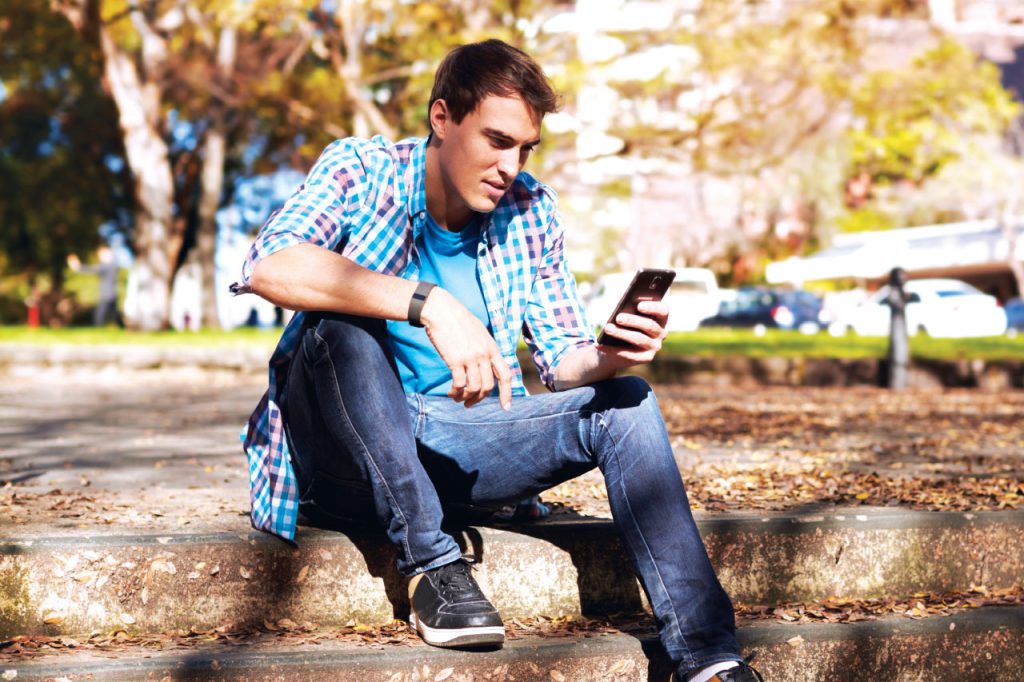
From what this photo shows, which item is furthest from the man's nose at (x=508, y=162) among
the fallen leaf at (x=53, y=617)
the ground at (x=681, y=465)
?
the fallen leaf at (x=53, y=617)

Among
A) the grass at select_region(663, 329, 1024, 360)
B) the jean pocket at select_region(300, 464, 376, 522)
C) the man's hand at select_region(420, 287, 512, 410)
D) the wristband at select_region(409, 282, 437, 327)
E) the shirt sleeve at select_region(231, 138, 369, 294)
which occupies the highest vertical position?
the shirt sleeve at select_region(231, 138, 369, 294)

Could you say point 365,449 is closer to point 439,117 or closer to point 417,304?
point 417,304

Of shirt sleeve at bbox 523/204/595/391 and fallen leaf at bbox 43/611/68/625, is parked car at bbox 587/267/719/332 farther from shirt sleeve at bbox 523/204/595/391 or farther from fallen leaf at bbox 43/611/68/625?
fallen leaf at bbox 43/611/68/625

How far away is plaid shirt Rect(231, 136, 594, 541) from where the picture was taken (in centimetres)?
296

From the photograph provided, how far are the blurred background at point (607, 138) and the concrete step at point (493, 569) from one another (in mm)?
2311

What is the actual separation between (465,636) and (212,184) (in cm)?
2188

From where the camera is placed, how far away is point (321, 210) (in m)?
2.94

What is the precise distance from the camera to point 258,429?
3086 millimetres

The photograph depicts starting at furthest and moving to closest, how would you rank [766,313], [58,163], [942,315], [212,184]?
[58,163]
[766,313]
[942,315]
[212,184]

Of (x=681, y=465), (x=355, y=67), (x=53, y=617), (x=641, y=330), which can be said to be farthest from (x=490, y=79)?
(x=355, y=67)

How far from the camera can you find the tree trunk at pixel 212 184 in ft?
67.2

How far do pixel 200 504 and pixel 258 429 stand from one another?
82 centimetres

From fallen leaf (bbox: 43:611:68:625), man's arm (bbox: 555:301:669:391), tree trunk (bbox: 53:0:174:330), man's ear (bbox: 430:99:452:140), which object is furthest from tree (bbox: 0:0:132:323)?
man's arm (bbox: 555:301:669:391)

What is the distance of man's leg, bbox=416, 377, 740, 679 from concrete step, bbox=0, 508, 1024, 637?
0.21 meters
